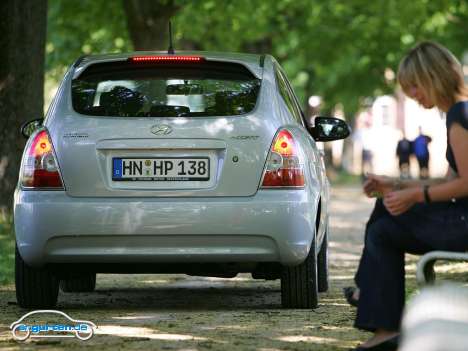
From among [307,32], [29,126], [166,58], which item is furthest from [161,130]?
[307,32]

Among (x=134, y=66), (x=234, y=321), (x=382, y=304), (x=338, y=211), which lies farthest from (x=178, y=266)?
(x=338, y=211)

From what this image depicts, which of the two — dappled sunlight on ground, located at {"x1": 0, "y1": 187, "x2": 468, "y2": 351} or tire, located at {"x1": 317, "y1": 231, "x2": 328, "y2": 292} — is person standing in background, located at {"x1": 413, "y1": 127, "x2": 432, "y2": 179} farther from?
tire, located at {"x1": 317, "y1": 231, "x2": 328, "y2": 292}

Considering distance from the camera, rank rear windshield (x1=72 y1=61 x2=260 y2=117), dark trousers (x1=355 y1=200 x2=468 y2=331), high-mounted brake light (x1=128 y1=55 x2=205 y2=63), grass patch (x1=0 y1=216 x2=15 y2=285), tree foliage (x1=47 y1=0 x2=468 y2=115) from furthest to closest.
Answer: tree foliage (x1=47 y1=0 x2=468 y2=115)
grass patch (x1=0 y1=216 x2=15 y2=285)
high-mounted brake light (x1=128 y1=55 x2=205 y2=63)
rear windshield (x1=72 y1=61 x2=260 y2=117)
dark trousers (x1=355 y1=200 x2=468 y2=331)

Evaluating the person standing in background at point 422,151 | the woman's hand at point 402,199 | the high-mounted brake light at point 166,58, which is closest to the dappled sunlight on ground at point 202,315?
the woman's hand at point 402,199

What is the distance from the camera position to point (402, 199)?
19.4 feet

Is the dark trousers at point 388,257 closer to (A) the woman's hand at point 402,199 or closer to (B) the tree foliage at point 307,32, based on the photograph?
(A) the woman's hand at point 402,199

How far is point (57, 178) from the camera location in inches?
336

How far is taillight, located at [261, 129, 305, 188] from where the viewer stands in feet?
27.8

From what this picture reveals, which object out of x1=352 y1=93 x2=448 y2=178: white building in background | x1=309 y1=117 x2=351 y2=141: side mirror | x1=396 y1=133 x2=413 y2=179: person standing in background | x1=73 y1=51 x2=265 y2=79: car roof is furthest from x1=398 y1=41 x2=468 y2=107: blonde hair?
x1=352 y1=93 x2=448 y2=178: white building in background

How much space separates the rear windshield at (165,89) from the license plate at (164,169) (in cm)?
34

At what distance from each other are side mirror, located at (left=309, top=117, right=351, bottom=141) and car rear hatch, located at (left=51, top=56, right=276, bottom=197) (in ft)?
3.75

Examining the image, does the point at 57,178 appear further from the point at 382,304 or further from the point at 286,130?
the point at 382,304

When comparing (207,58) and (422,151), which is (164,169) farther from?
(422,151)

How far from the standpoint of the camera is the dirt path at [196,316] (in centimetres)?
723
